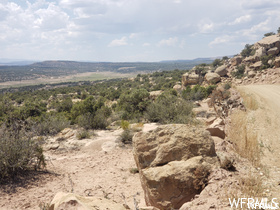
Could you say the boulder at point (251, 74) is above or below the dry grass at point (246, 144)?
above

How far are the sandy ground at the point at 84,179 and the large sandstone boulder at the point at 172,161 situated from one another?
0.59 meters

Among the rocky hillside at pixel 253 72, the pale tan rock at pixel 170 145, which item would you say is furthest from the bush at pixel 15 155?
the rocky hillside at pixel 253 72

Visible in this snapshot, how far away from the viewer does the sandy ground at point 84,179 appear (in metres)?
5.09

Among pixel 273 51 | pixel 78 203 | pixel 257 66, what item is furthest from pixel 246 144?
pixel 273 51

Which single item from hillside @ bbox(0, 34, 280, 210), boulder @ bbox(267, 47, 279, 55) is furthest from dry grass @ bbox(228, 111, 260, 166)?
boulder @ bbox(267, 47, 279, 55)

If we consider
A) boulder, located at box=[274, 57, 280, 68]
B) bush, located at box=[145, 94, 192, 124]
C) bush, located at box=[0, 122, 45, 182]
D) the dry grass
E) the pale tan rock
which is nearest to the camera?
the pale tan rock

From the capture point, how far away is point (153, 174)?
13.7ft

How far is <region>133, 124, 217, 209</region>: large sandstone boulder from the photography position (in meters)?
3.91

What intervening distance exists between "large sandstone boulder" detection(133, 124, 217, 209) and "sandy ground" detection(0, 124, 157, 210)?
1.95ft

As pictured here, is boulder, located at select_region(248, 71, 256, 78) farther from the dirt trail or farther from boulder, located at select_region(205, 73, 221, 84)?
the dirt trail

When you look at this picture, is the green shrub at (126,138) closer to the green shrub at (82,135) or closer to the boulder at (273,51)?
the green shrub at (82,135)

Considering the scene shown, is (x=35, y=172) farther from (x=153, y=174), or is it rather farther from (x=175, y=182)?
(x=175, y=182)

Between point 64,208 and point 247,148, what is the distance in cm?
436

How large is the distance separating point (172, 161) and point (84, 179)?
11.8 feet
